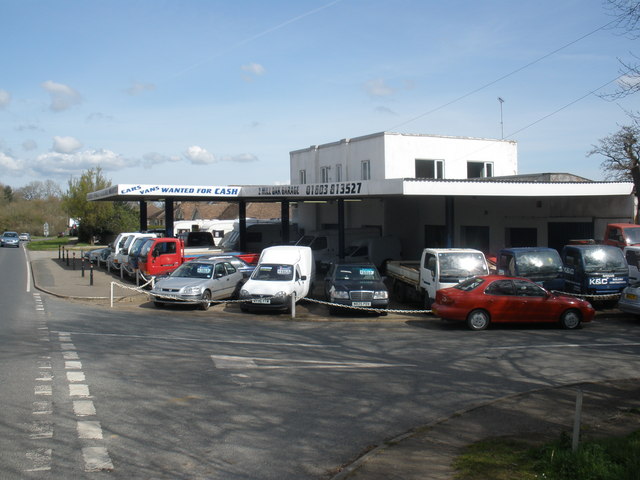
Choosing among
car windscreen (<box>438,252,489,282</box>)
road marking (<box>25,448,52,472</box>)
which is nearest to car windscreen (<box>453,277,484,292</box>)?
car windscreen (<box>438,252,489,282</box>)

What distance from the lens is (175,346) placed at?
533 inches

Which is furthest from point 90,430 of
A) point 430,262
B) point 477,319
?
point 430,262

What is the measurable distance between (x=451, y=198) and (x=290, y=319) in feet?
29.6

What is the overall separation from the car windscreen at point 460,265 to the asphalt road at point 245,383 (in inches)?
64.6

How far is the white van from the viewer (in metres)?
19.5

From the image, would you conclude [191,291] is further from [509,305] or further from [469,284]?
[509,305]

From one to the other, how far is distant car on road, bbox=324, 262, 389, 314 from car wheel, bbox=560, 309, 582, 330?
504cm

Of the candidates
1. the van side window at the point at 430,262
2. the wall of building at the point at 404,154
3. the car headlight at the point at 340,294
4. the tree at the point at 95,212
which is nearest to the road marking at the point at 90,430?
the car headlight at the point at 340,294

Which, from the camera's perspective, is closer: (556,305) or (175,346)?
(175,346)

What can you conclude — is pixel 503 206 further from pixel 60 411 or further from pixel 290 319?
pixel 60 411

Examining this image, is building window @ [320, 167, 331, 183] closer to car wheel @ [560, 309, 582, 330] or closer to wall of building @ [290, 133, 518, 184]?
wall of building @ [290, 133, 518, 184]

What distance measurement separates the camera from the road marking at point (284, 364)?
1161cm

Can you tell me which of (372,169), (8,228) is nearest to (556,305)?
(372,169)

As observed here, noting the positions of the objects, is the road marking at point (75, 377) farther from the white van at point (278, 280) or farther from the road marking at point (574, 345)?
the white van at point (278, 280)
